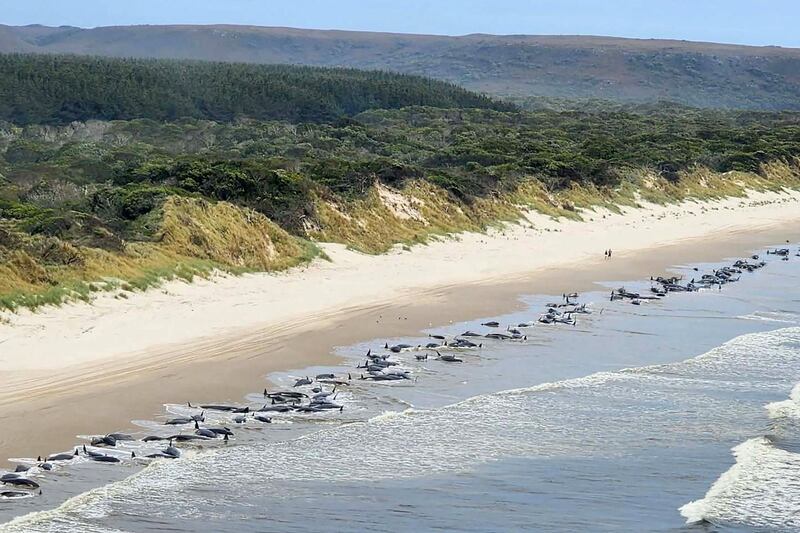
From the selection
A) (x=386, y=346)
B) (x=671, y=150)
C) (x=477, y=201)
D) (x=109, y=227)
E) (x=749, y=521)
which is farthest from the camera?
(x=671, y=150)

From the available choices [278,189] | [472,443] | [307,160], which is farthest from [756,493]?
[307,160]

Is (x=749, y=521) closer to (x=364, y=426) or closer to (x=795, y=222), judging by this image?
(x=364, y=426)

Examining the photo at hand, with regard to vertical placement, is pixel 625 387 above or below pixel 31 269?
below

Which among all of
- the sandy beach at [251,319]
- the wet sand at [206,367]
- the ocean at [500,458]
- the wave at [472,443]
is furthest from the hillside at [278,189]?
the wave at [472,443]

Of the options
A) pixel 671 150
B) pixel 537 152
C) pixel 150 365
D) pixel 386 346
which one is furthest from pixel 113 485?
pixel 671 150

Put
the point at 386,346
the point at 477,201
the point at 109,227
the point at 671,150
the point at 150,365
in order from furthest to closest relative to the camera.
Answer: the point at 671,150 < the point at 477,201 < the point at 109,227 < the point at 386,346 < the point at 150,365

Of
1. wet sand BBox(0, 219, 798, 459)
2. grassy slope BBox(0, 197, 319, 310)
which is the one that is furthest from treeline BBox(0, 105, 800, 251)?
wet sand BBox(0, 219, 798, 459)
